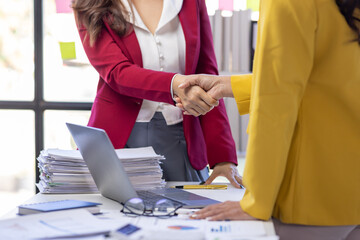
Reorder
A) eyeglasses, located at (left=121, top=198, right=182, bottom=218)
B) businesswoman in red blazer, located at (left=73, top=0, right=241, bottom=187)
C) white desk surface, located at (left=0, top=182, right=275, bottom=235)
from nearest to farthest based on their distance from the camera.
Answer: eyeglasses, located at (left=121, top=198, right=182, bottom=218), white desk surface, located at (left=0, top=182, right=275, bottom=235), businesswoman in red blazer, located at (left=73, top=0, right=241, bottom=187)

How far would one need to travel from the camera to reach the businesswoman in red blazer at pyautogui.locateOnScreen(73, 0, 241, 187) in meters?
1.82

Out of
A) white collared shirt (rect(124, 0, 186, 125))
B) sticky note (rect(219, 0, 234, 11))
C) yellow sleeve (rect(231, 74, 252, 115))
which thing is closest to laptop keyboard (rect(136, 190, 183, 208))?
yellow sleeve (rect(231, 74, 252, 115))

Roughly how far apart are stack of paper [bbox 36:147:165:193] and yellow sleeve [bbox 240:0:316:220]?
0.51 meters

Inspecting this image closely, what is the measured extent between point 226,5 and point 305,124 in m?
1.78

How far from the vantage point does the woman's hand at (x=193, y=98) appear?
1758 millimetres

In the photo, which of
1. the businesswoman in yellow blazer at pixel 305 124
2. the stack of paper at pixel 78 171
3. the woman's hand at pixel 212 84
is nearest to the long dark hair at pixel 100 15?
the woman's hand at pixel 212 84

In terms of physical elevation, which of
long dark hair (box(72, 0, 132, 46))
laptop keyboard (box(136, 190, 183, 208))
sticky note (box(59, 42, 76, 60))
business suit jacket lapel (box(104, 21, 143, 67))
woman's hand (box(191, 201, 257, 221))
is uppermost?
long dark hair (box(72, 0, 132, 46))

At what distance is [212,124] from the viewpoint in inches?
74.6

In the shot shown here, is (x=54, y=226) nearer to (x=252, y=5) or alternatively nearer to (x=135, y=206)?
(x=135, y=206)

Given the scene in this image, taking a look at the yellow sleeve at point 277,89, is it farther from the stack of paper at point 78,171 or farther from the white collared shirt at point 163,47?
the white collared shirt at point 163,47

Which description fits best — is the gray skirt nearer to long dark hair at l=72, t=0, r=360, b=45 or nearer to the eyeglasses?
long dark hair at l=72, t=0, r=360, b=45

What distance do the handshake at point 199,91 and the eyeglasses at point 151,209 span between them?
0.59 meters

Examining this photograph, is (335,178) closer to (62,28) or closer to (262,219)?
Answer: (262,219)

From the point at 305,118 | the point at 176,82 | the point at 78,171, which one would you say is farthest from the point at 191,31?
the point at 305,118
